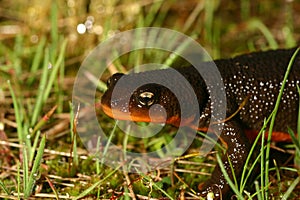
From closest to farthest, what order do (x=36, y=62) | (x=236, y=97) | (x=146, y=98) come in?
1. (x=146, y=98)
2. (x=236, y=97)
3. (x=36, y=62)

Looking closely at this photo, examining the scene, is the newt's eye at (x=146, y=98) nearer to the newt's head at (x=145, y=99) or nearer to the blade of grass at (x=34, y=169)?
the newt's head at (x=145, y=99)

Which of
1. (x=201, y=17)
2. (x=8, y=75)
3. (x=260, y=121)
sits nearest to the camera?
(x=260, y=121)

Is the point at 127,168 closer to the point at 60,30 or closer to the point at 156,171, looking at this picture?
the point at 156,171

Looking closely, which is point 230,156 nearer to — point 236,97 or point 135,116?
point 236,97

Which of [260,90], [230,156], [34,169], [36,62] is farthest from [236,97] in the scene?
[36,62]

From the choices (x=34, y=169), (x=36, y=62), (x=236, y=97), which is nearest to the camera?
(x=34, y=169)

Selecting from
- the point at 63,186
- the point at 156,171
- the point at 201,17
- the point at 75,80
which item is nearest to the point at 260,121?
the point at 156,171

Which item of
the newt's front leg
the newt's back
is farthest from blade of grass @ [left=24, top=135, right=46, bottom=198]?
the newt's back
